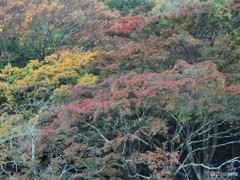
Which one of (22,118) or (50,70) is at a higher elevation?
(50,70)

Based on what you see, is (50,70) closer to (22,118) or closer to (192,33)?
(22,118)

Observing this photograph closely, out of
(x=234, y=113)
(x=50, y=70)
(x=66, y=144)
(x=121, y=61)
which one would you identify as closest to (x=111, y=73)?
(x=121, y=61)

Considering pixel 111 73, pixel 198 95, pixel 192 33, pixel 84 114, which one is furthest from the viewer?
pixel 111 73

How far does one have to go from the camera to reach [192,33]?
1019 cm

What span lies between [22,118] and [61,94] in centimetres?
131

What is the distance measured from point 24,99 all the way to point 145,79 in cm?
528

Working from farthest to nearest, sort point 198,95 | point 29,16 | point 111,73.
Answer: point 29,16
point 111,73
point 198,95

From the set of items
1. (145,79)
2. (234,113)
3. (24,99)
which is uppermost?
(145,79)

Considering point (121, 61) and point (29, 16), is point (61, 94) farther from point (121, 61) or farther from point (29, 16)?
point (29, 16)

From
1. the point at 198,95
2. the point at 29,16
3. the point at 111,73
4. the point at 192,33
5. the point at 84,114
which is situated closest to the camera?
the point at 198,95

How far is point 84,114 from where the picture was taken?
856 centimetres

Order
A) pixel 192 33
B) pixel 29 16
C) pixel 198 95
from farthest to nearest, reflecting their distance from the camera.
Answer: pixel 29 16 < pixel 192 33 < pixel 198 95

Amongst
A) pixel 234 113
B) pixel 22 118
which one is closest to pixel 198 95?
pixel 234 113

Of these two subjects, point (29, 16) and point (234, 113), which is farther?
point (29, 16)
